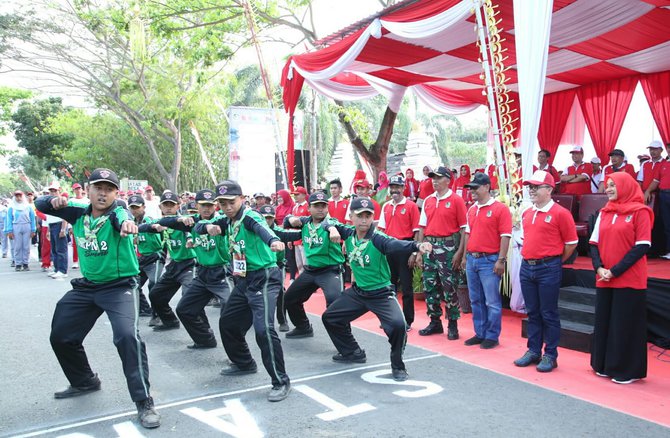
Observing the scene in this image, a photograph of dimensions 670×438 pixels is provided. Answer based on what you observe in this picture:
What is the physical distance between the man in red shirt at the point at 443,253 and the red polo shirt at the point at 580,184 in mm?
4644

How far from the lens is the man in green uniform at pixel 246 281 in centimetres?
484

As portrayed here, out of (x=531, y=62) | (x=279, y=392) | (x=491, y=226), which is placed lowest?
(x=279, y=392)

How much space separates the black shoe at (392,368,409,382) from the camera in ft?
16.8

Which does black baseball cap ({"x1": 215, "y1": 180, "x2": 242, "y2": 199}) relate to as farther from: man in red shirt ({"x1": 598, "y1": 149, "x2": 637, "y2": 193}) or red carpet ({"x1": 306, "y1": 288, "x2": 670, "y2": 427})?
man in red shirt ({"x1": 598, "y1": 149, "x2": 637, "y2": 193})

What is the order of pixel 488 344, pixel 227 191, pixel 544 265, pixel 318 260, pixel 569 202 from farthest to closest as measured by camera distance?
pixel 569 202, pixel 318 260, pixel 488 344, pixel 544 265, pixel 227 191

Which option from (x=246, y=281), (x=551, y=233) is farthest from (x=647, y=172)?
(x=246, y=281)

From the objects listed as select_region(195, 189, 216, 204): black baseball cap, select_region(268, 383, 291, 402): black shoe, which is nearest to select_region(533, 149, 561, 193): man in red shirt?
select_region(195, 189, 216, 204): black baseball cap

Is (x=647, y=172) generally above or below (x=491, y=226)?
above

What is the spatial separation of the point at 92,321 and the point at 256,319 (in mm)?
1410

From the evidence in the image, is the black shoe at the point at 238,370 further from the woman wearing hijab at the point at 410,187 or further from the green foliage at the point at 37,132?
the green foliage at the point at 37,132

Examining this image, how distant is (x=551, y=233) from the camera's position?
5426mm

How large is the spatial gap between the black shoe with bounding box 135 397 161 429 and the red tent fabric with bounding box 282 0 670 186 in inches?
245

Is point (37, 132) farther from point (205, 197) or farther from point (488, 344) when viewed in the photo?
point (488, 344)

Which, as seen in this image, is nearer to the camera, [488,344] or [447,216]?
[488,344]
